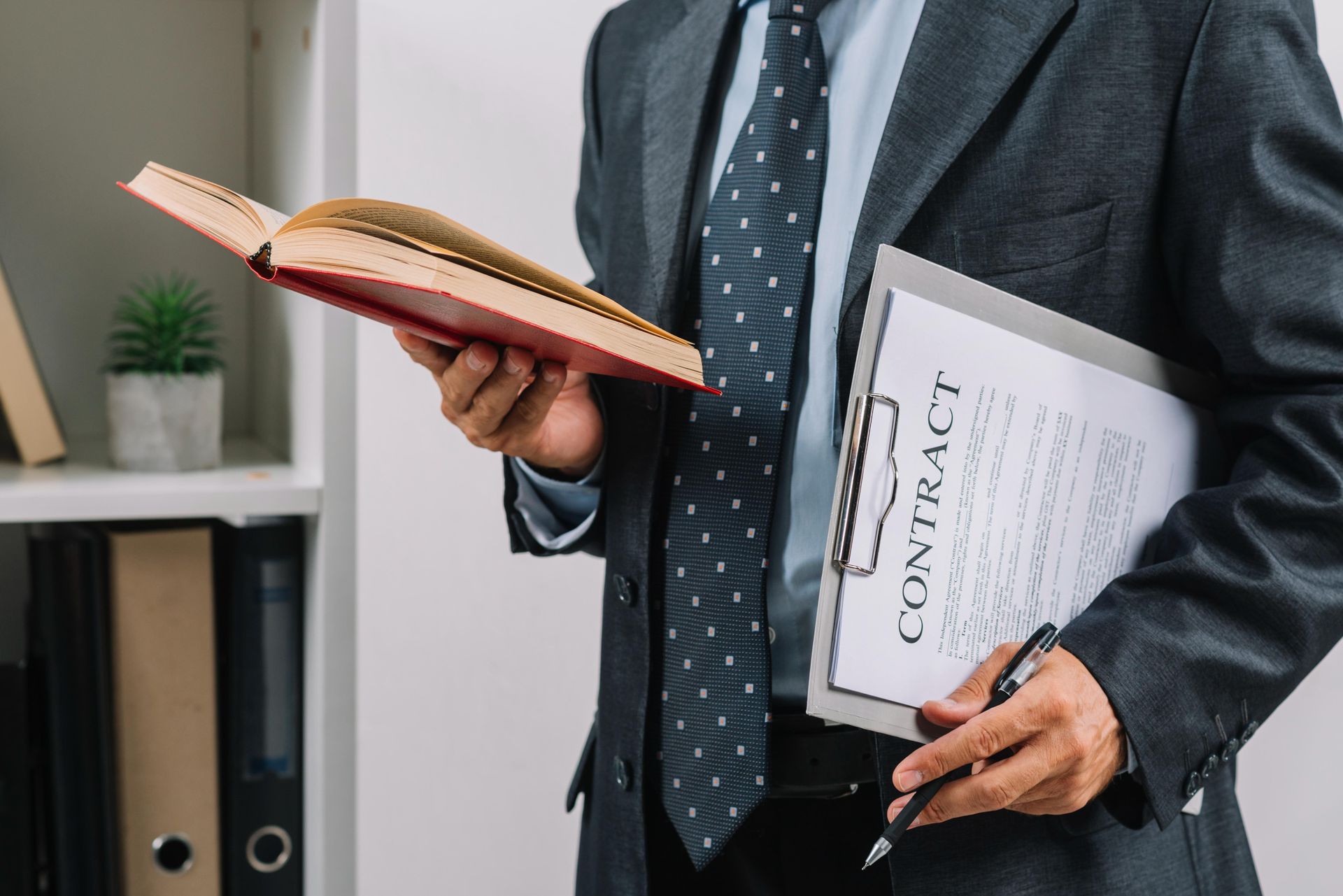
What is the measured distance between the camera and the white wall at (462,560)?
1013 mm

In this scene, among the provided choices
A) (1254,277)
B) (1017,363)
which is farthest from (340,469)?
(1254,277)

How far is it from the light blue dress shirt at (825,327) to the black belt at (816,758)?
0.02m

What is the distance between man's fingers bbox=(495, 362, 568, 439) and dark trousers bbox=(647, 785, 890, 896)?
1.04 feet

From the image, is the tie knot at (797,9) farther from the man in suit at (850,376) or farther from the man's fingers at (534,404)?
the man's fingers at (534,404)

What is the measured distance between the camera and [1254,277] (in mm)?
600

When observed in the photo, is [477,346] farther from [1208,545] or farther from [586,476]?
[1208,545]

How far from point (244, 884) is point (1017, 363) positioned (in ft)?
3.01

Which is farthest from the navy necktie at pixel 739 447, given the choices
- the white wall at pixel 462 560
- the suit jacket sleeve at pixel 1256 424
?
the white wall at pixel 462 560

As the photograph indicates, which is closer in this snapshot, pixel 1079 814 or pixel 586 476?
pixel 1079 814

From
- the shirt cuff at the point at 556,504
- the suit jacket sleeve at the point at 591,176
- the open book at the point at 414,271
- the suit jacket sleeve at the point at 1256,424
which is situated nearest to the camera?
the open book at the point at 414,271

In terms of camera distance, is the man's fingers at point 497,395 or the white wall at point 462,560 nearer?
the man's fingers at point 497,395

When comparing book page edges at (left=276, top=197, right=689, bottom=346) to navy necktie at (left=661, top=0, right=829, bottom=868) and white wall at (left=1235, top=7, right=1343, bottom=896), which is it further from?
white wall at (left=1235, top=7, right=1343, bottom=896)

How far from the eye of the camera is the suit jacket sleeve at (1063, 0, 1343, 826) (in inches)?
22.7

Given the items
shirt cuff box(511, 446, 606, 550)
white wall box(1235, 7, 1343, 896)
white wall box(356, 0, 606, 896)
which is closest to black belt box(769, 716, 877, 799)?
shirt cuff box(511, 446, 606, 550)
